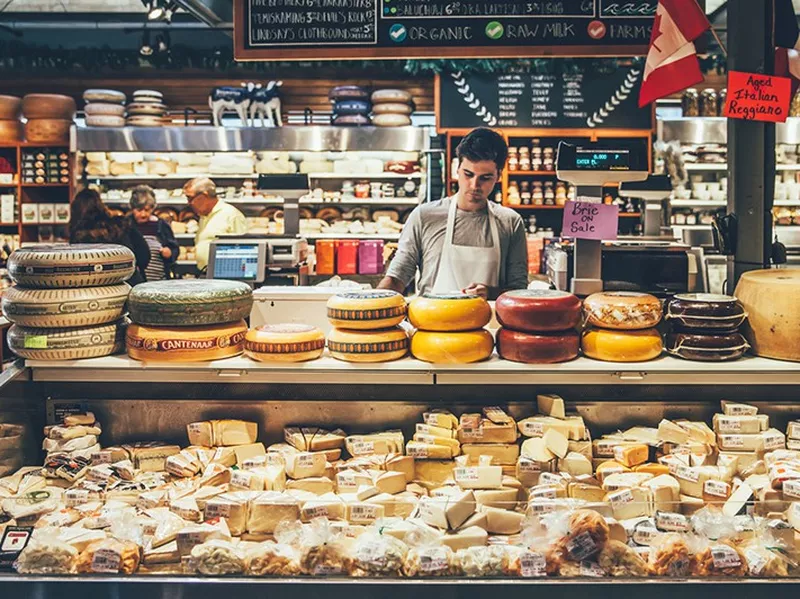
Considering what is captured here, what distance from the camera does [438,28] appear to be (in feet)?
11.1

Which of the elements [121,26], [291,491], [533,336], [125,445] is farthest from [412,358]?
[121,26]

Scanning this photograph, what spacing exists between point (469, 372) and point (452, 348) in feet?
0.29

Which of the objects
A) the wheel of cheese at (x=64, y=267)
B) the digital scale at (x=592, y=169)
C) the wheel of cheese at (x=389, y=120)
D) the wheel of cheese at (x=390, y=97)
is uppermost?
the wheel of cheese at (x=390, y=97)

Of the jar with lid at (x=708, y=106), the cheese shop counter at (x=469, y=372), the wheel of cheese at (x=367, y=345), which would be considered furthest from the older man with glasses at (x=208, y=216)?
the jar with lid at (x=708, y=106)

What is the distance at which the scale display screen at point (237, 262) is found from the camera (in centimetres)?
443

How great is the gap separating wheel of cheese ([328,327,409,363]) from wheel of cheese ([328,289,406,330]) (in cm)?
2

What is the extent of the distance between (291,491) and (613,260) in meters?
1.82

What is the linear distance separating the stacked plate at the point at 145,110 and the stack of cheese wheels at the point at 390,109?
210 centimetres

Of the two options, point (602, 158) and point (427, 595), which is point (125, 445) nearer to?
point (427, 595)

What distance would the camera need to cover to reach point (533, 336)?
2270 millimetres

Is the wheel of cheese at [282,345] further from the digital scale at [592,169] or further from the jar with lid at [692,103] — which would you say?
the jar with lid at [692,103]

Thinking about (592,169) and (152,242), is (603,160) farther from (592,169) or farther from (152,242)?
(152,242)

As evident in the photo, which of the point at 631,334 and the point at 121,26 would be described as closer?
the point at 631,334

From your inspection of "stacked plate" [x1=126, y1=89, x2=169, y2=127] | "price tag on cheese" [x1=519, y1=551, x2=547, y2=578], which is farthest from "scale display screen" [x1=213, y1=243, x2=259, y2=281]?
"stacked plate" [x1=126, y1=89, x2=169, y2=127]
